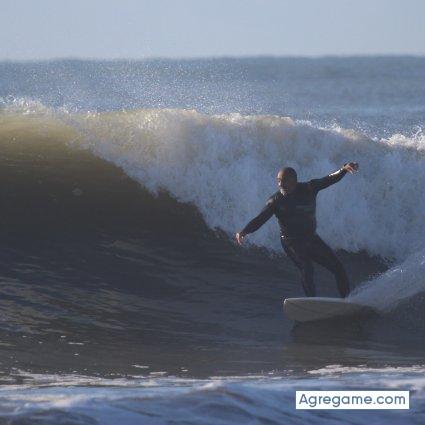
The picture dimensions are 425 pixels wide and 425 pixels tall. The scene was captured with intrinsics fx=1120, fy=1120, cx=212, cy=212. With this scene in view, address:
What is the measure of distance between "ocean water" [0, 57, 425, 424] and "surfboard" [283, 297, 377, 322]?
A: 0.10 meters

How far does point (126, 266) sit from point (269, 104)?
18657mm

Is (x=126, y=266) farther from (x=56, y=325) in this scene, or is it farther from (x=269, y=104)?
(x=269, y=104)

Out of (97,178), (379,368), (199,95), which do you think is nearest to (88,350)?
(379,368)

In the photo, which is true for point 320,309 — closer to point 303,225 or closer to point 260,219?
point 303,225

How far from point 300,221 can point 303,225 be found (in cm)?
5

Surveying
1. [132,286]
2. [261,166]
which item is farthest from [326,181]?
[261,166]

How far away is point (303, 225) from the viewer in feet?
33.3

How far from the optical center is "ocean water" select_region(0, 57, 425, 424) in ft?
24.2

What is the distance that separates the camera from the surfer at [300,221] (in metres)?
10.0

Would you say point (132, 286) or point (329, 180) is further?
point (132, 286)

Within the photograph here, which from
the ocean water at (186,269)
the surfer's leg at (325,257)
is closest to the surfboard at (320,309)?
the ocean water at (186,269)

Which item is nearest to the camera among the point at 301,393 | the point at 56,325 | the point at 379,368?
the point at 301,393

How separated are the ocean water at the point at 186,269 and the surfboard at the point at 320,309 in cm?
10

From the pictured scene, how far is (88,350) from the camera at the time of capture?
9234 millimetres
